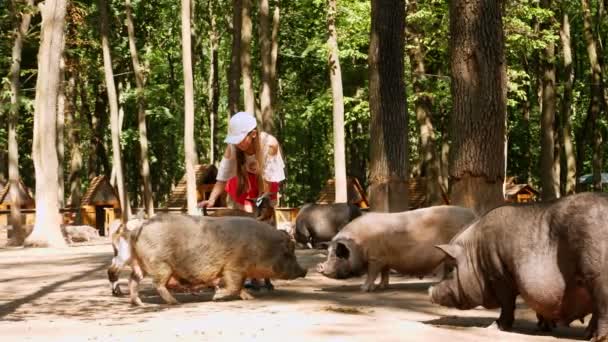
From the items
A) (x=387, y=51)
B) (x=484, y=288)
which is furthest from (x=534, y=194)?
(x=484, y=288)

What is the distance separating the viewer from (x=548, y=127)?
35.8 m

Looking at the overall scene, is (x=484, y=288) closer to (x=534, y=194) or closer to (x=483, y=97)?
(x=483, y=97)

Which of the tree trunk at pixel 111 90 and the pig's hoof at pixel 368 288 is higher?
the tree trunk at pixel 111 90

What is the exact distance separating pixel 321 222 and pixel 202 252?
1423 centimetres

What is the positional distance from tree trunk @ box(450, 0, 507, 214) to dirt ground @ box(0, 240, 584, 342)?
1.62 meters

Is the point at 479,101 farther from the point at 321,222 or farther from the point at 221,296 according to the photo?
the point at 321,222

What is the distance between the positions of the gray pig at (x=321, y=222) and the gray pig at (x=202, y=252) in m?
13.2

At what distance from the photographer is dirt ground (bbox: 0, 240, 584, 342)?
8.56 meters

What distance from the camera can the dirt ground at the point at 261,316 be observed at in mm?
8562

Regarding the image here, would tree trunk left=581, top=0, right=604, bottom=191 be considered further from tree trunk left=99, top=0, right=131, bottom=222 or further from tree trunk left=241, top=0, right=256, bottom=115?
tree trunk left=99, top=0, right=131, bottom=222

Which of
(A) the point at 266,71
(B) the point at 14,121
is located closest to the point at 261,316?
(A) the point at 266,71

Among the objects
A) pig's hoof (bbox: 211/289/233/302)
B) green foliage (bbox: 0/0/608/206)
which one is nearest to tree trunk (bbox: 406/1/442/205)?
green foliage (bbox: 0/0/608/206)

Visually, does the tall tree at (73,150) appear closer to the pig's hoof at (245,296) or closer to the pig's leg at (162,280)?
the pig's hoof at (245,296)

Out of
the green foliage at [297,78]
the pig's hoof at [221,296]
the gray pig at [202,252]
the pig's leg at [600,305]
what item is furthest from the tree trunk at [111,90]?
the pig's leg at [600,305]
